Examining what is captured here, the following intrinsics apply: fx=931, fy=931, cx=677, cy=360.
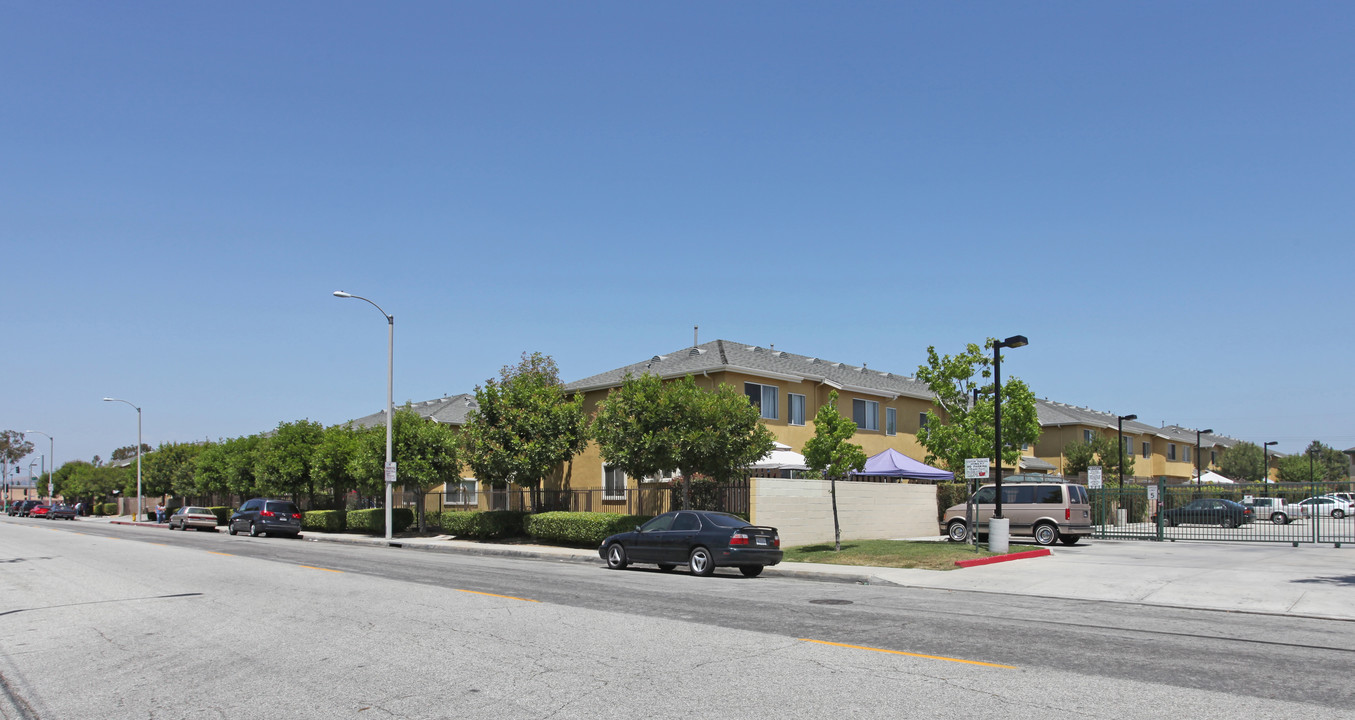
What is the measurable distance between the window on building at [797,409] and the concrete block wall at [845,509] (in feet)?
16.3

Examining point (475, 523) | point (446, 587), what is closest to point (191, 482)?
point (475, 523)

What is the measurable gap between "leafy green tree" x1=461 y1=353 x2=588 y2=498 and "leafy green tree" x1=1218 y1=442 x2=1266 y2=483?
7910 centimetres

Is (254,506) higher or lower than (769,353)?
lower

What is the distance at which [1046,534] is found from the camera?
29375 mm

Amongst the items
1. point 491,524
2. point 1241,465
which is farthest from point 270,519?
point 1241,465

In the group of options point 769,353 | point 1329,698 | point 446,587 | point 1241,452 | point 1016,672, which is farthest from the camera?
point 1241,452

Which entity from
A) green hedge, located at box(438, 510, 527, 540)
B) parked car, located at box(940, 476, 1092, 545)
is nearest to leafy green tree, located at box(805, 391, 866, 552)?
parked car, located at box(940, 476, 1092, 545)

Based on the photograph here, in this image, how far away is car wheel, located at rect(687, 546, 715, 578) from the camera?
2039 cm

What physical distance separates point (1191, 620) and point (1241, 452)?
299 feet

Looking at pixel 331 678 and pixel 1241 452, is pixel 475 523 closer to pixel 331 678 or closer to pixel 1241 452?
pixel 331 678

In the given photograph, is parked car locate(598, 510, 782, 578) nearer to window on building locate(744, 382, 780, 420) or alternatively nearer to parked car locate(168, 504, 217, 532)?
window on building locate(744, 382, 780, 420)

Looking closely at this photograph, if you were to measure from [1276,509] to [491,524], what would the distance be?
35.1 m

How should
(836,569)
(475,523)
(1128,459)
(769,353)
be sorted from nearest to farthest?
(836,569) < (475,523) < (769,353) < (1128,459)

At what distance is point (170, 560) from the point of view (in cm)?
2400
